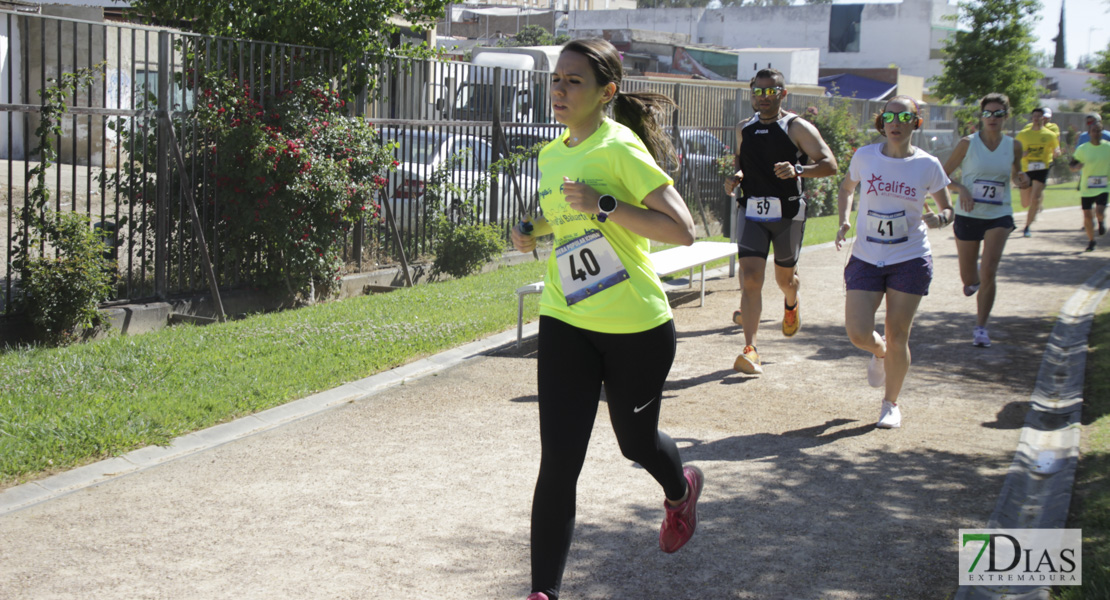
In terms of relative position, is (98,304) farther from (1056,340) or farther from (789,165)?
(1056,340)

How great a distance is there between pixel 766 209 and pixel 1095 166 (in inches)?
378

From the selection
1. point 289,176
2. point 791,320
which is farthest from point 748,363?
point 289,176

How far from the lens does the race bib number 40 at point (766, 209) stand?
24.8 ft

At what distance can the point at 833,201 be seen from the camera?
2134 centimetres

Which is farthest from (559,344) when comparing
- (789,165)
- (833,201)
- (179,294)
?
(833,201)

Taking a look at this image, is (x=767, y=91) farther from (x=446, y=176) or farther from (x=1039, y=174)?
(x=1039, y=174)

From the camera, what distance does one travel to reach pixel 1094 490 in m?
4.80

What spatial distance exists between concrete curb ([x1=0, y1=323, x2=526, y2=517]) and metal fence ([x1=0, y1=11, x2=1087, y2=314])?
9.10 ft

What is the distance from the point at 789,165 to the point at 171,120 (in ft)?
17.0

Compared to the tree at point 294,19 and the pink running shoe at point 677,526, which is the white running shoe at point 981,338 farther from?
the tree at point 294,19

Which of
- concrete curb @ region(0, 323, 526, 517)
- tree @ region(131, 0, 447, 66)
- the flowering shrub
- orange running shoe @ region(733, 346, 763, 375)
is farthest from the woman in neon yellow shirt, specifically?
tree @ region(131, 0, 447, 66)

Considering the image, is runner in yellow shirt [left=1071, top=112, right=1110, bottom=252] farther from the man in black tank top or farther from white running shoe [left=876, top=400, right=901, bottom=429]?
white running shoe [left=876, top=400, right=901, bottom=429]

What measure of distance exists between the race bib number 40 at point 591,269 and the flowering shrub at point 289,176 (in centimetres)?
618

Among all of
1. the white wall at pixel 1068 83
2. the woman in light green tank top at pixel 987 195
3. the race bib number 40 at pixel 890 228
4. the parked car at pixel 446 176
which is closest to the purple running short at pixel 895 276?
the race bib number 40 at pixel 890 228
